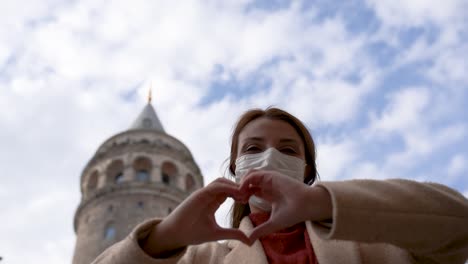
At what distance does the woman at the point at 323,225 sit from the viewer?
2469 mm

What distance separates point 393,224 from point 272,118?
1.41m

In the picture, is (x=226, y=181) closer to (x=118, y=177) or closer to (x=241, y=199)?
(x=241, y=199)

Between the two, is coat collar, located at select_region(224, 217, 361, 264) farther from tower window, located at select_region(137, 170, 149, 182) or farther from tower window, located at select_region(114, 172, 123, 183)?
tower window, located at select_region(114, 172, 123, 183)

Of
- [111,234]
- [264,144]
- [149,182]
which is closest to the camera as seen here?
[264,144]

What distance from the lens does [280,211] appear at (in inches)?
98.7

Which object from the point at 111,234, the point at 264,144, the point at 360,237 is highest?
the point at 111,234

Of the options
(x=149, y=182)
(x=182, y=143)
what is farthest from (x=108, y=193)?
(x=182, y=143)

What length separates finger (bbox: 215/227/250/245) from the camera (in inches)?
103

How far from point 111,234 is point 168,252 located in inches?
1055

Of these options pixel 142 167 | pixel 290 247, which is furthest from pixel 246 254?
pixel 142 167

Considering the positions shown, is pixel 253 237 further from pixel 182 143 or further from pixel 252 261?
pixel 182 143

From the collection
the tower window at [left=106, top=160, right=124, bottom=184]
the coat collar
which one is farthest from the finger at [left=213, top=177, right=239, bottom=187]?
the tower window at [left=106, top=160, right=124, bottom=184]

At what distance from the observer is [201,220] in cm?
268

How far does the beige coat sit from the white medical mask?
0.57 meters
